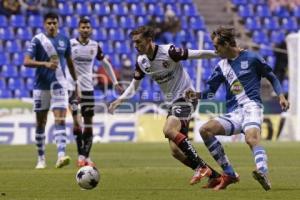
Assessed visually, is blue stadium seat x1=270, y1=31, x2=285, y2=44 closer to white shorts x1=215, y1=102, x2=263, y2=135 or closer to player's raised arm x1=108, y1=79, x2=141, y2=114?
player's raised arm x1=108, y1=79, x2=141, y2=114

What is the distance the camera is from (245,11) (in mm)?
34719

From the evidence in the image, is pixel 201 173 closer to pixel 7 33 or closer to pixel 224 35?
pixel 224 35

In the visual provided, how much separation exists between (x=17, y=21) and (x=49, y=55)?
1679 cm

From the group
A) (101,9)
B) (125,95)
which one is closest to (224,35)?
(125,95)

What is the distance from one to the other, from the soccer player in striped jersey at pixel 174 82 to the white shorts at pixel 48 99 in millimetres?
3273

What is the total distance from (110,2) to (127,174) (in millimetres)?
20718

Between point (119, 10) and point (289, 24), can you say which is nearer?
point (119, 10)

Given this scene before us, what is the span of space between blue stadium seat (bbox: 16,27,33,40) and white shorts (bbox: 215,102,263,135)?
68.9 ft

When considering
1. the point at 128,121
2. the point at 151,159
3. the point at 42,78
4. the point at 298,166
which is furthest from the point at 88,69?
the point at 128,121

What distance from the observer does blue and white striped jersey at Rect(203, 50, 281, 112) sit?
1042cm

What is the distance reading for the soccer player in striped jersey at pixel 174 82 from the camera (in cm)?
1085

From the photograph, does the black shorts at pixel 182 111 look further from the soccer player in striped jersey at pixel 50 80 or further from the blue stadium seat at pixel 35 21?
the blue stadium seat at pixel 35 21

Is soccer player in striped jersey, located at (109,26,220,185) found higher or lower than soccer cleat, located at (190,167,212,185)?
higher

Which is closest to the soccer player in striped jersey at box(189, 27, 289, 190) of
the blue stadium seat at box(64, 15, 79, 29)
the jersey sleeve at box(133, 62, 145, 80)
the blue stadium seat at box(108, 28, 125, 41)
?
the jersey sleeve at box(133, 62, 145, 80)
